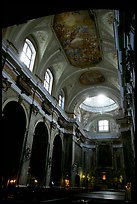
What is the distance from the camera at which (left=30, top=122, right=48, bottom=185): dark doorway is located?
11945 millimetres

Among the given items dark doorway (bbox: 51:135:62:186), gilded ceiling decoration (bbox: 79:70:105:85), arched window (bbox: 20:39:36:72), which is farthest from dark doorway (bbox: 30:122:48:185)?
gilded ceiling decoration (bbox: 79:70:105:85)

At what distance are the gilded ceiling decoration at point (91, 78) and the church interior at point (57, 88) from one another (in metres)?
0.09

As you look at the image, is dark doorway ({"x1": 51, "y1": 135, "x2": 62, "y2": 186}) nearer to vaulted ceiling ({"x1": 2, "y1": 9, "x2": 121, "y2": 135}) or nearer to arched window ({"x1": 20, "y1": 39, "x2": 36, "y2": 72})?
vaulted ceiling ({"x1": 2, "y1": 9, "x2": 121, "y2": 135})

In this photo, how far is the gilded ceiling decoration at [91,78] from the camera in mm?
15992

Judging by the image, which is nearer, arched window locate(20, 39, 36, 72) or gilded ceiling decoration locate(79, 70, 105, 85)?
arched window locate(20, 39, 36, 72)

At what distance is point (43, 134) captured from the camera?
13016 mm

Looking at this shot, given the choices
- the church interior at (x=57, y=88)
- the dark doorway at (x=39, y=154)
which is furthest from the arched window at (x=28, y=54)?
the dark doorway at (x=39, y=154)

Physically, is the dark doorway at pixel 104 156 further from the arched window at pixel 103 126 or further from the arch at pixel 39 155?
the arch at pixel 39 155

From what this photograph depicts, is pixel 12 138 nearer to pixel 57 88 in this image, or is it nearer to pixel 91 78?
pixel 57 88

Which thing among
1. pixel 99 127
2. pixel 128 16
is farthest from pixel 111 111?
pixel 128 16

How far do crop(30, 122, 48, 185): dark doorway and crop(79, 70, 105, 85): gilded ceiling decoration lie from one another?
6.34 metres

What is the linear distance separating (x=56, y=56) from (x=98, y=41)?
10.2ft

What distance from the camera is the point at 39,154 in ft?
41.2

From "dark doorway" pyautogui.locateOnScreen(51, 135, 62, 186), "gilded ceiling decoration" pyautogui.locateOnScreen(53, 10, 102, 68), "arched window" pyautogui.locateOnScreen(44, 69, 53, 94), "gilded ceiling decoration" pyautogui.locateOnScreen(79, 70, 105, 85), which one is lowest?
"dark doorway" pyautogui.locateOnScreen(51, 135, 62, 186)
